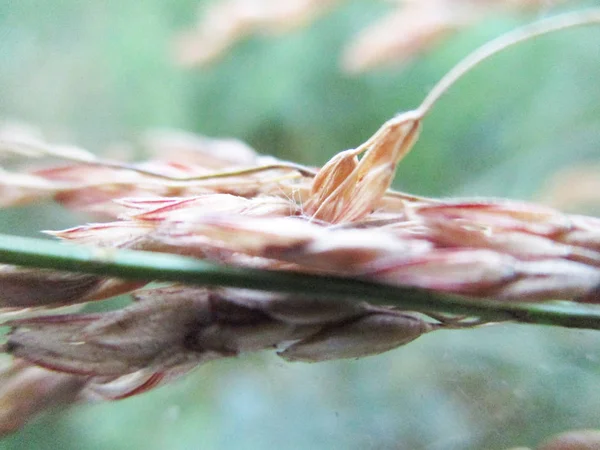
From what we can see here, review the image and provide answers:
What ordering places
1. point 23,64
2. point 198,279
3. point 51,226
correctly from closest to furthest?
point 198,279
point 51,226
point 23,64

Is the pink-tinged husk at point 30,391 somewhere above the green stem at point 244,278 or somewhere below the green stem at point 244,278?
below

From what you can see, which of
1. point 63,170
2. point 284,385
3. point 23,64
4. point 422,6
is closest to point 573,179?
point 422,6

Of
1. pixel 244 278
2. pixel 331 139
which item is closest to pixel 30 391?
pixel 244 278

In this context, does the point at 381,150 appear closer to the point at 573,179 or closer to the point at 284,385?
the point at 284,385

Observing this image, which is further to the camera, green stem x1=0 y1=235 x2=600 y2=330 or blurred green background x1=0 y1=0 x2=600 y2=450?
blurred green background x1=0 y1=0 x2=600 y2=450

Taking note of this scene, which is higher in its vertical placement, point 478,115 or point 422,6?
point 422,6
